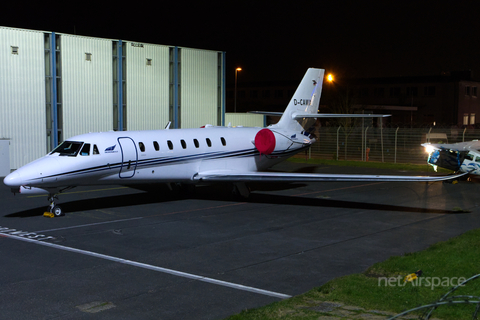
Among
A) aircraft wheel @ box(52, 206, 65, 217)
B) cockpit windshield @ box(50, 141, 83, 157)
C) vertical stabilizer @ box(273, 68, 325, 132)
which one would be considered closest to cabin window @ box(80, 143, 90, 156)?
cockpit windshield @ box(50, 141, 83, 157)

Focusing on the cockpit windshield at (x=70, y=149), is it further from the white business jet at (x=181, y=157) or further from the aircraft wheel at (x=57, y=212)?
the aircraft wheel at (x=57, y=212)

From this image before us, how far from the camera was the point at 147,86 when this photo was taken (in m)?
32.2

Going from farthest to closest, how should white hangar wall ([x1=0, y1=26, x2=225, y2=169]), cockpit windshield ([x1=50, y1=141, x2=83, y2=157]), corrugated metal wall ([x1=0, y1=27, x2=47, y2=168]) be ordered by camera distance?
white hangar wall ([x1=0, y1=26, x2=225, y2=169])
corrugated metal wall ([x1=0, y1=27, x2=47, y2=168])
cockpit windshield ([x1=50, y1=141, x2=83, y2=157])

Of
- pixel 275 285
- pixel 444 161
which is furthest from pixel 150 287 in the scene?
pixel 444 161

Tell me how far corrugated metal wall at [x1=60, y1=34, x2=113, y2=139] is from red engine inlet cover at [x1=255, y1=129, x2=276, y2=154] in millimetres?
12670

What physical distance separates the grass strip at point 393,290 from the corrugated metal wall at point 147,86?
77.0ft

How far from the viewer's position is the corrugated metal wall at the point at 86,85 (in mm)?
28958

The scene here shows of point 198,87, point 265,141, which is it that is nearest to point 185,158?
point 265,141

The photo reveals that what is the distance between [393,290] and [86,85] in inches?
989

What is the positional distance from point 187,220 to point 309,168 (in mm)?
18183

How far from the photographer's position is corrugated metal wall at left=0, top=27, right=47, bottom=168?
88.7 ft

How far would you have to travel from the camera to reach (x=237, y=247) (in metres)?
12.3

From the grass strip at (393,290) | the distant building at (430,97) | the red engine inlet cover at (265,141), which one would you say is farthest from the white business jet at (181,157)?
the distant building at (430,97)

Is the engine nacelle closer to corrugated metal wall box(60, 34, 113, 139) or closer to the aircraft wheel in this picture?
the aircraft wheel
